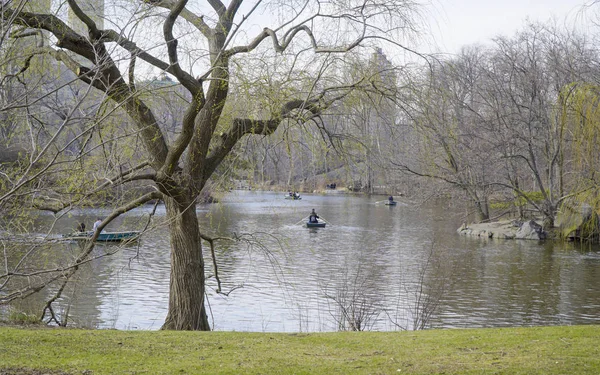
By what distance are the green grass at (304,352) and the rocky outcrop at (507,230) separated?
17.8m

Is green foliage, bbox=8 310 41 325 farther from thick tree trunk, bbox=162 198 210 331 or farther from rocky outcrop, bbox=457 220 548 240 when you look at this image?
rocky outcrop, bbox=457 220 548 240

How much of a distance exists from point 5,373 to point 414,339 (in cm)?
375

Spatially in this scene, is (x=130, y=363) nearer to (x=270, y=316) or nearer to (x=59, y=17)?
(x=59, y=17)

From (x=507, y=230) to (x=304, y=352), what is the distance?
20711mm

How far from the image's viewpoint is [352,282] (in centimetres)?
1436

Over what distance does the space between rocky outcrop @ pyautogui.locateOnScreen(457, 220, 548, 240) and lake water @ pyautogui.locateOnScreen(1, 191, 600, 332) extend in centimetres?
72

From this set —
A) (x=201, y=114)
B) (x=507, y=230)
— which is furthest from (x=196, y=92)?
(x=507, y=230)

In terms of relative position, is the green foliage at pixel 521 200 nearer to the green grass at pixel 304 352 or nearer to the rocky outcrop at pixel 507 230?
the rocky outcrop at pixel 507 230

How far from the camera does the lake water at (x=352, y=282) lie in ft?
34.6

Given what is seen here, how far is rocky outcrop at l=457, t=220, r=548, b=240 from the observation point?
23.9 m

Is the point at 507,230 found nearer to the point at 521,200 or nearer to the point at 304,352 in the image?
the point at 521,200

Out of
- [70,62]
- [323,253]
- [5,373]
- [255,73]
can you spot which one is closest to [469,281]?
[323,253]

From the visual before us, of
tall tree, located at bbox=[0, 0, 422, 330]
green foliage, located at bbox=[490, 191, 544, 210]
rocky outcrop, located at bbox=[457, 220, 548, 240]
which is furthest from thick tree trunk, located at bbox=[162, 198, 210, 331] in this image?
green foliage, located at bbox=[490, 191, 544, 210]

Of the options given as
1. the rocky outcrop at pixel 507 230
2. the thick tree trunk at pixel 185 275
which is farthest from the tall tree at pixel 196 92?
the rocky outcrop at pixel 507 230
